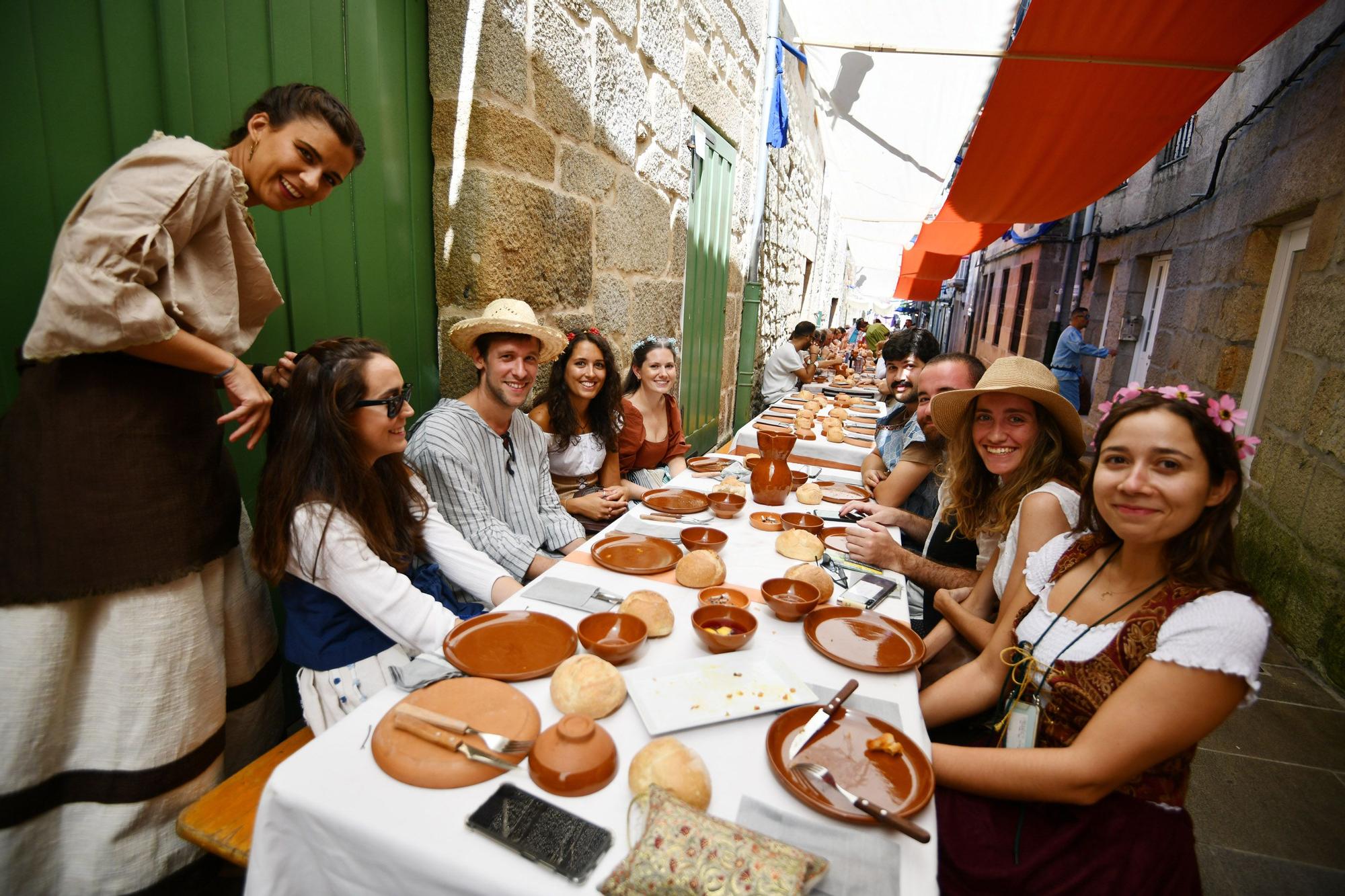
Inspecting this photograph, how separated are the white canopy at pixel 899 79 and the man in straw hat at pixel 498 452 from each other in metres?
3.83

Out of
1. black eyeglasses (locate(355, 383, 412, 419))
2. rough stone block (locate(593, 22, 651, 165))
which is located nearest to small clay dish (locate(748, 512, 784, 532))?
black eyeglasses (locate(355, 383, 412, 419))

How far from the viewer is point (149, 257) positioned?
1153 mm

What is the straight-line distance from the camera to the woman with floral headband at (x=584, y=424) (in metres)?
3.09

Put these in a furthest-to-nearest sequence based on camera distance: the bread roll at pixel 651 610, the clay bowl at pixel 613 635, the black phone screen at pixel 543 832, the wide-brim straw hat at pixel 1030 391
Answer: the wide-brim straw hat at pixel 1030 391 → the bread roll at pixel 651 610 → the clay bowl at pixel 613 635 → the black phone screen at pixel 543 832

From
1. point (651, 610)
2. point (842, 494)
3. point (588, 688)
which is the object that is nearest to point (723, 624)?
point (651, 610)

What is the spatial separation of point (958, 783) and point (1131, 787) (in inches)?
13.0

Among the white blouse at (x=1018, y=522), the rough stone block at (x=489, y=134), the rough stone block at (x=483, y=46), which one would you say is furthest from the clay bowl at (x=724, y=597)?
the rough stone block at (x=483, y=46)

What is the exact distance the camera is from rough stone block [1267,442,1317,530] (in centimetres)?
345

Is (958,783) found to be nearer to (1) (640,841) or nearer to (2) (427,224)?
(1) (640,841)

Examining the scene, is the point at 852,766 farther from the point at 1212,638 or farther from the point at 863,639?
the point at 1212,638

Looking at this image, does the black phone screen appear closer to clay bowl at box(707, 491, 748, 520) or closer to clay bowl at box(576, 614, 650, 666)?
clay bowl at box(576, 614, 650, 666)

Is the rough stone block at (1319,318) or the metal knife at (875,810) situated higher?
the rough stone block at (1319,318)

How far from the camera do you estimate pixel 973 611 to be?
2.08m

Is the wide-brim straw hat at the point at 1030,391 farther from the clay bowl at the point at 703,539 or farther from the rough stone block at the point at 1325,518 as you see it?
the rough stone block at the point at 1325,518
